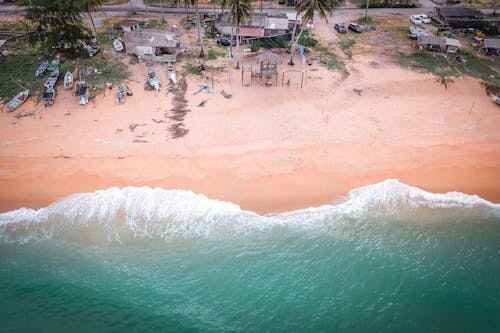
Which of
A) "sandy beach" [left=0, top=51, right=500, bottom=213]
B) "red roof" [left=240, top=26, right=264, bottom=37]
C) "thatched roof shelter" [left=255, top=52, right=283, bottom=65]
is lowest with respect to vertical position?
"sandy beach" [left=0, top=51, right=500, bottom=213]

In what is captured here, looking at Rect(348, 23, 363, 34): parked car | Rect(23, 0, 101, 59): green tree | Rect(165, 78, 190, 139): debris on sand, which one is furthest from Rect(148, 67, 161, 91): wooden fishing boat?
Rect(348, 23, 363, 34): parked car

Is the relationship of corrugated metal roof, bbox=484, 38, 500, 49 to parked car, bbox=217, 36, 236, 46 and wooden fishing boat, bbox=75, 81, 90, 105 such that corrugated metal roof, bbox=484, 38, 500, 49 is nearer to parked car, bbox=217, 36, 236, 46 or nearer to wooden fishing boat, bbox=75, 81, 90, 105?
parked car, bbox=217, 36, 236, 46

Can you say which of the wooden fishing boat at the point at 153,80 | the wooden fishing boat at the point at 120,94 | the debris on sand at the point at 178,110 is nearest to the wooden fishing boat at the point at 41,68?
the wooden fishing boat at the point at 120,94

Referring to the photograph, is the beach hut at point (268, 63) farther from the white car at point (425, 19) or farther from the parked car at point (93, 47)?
the white car at point (425, 19)

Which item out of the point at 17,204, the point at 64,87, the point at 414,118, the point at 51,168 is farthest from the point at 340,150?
the point at 64,87

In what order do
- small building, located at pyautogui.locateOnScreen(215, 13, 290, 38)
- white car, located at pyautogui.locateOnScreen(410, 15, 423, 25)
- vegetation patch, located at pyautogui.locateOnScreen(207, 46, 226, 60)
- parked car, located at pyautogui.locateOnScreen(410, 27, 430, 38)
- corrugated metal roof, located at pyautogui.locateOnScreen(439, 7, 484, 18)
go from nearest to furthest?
vegetation patch, located at pyautogui.locateOnScreen(207, 46, 226, 60)
small building, located at pyautogui.locateOnScreen(215, 13, 290, 38)
parked car, located at pyautogui.locateOnScreen(410, 27, 430, 38)
corrugated metal roof, located at pyautogui.locateOnScreen(439, 7, 484, 18)
white car, located at pyautogui.locateOnScreen(410, 15, 423, 25)

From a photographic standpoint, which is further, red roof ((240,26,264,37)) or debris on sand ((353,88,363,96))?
red roof ((240,26,264,37))

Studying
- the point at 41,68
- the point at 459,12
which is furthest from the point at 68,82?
the point at 459,12

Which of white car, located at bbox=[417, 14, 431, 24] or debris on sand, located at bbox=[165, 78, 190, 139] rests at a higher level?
white car, located at bbox=[417, 14, 431, 24]
